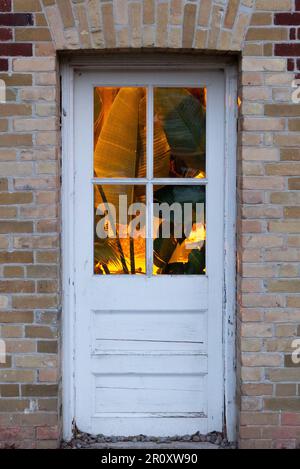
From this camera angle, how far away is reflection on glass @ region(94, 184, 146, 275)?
3.57 metres

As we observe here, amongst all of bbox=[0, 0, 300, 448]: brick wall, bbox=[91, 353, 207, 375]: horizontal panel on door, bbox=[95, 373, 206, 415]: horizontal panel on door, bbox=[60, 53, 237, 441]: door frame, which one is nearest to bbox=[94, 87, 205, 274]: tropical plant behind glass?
bbox=[60, 53, 237, 441]: door frame

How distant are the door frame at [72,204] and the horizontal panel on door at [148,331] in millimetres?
153

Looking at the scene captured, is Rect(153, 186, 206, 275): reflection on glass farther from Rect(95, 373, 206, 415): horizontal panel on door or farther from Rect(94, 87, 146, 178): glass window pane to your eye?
Rect(95, 373, 206, 415): horizontal panel on door

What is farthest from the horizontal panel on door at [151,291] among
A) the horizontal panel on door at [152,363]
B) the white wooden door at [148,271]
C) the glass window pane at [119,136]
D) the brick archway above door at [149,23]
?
the brick archway above door at [149,23]

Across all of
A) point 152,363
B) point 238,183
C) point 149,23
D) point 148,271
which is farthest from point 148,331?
point 149,23

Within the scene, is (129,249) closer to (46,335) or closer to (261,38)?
(46,335)

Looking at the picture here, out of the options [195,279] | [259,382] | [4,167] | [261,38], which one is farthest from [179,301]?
[261,38]

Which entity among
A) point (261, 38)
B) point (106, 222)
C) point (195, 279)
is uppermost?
point (261, 38)

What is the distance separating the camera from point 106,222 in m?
3.60

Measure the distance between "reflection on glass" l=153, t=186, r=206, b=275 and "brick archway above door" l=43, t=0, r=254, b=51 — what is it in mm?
858

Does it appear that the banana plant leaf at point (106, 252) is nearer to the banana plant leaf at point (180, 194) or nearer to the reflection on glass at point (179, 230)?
the reflection on glass at point (179, 230)

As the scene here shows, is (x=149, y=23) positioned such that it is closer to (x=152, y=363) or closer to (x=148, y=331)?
(x=148, y=331)

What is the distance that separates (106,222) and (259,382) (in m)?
1.30

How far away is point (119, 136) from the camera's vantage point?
11.7 ft
